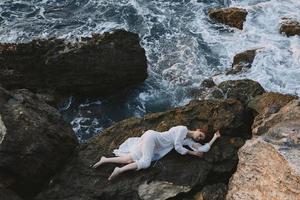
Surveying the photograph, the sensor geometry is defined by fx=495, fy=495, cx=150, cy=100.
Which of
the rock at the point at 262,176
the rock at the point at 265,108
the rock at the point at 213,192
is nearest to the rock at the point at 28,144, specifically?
the rock at the point at 213,192

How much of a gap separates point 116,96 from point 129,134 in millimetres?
4159

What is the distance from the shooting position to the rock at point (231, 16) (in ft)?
66.4

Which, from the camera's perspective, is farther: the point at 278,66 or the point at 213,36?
the point at 213,36

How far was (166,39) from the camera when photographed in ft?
64.9

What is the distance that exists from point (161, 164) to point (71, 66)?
5.82 m

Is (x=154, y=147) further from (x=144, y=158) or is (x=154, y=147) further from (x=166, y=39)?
(x=166, y=39)

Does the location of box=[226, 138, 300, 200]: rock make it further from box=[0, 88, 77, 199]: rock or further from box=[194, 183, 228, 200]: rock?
box=[0, 88, 77, 199]: rock

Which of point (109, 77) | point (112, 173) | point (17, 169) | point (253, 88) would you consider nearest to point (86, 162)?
point (112, 173)

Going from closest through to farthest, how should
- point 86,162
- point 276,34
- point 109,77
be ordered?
point 86,162
point 109,77
point 276,34

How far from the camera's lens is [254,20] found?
20.5 metres

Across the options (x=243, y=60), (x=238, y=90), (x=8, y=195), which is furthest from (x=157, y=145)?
(x=243, y=60)

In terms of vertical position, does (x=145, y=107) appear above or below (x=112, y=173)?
below

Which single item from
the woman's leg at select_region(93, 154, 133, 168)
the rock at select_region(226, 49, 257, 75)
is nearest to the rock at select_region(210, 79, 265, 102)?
the rock at select_region(226, 49, 257, 75)

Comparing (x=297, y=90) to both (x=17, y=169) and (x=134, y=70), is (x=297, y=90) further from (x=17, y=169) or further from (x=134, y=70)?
(x=17, y=169)
